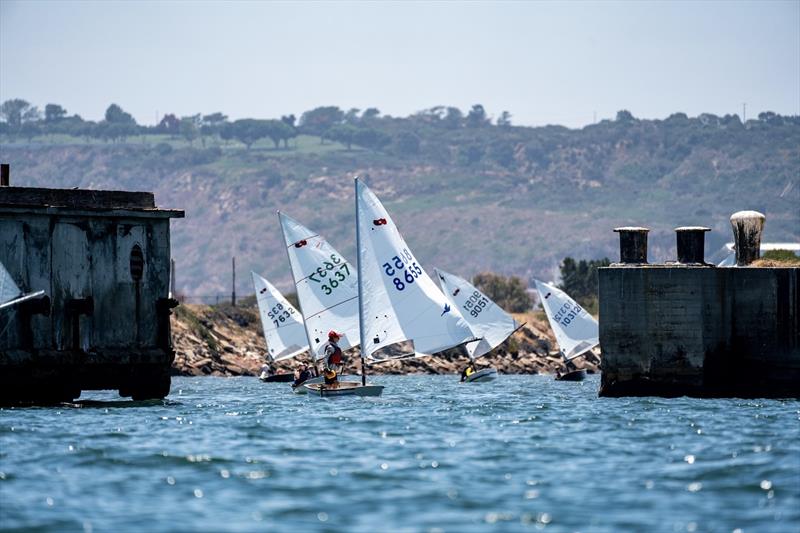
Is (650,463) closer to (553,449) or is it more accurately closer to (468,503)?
(553,449)

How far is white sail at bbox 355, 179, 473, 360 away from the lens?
41625mm

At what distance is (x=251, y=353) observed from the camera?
87.9 m

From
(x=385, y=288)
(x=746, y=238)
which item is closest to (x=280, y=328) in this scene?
(x=385, y=288)

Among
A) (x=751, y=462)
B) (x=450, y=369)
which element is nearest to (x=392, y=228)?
(x=751, y=462)

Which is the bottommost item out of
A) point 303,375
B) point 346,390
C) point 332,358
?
point 303,375

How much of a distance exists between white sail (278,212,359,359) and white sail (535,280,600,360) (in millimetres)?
24703

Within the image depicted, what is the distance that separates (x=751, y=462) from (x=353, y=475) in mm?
5757

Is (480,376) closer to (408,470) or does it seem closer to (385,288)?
(385,288)

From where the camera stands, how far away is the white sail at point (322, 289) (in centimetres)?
4725

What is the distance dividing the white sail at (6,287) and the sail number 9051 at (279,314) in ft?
129

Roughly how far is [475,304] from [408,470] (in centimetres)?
5078

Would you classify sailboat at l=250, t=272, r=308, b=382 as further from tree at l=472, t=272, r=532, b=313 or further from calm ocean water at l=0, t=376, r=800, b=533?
tree at l=472, t=272, r=532, b=313

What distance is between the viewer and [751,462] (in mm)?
22172

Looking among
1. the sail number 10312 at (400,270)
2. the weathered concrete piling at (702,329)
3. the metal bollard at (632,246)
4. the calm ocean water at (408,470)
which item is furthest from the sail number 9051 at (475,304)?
the calm ocean water at (408,470)
